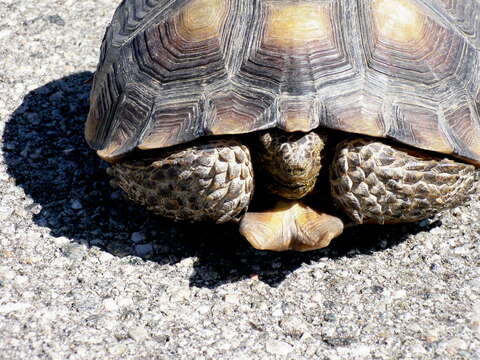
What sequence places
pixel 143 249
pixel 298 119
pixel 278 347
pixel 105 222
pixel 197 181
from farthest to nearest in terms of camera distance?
pixel 105 222 → pixel 143 249 → pixel 197 181 → pixel 298 119 → pixel 278 347

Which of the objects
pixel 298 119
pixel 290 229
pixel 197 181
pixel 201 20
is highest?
pixel 201 20

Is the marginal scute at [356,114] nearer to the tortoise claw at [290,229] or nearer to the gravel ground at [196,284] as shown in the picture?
the tortoise claw at [290,229]

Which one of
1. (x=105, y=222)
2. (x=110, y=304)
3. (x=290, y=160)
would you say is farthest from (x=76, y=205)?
(x=290, y=160)

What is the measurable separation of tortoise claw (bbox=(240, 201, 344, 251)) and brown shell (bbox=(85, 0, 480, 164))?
42 centimetres

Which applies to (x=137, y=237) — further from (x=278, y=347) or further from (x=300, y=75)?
(x=300, y=75)

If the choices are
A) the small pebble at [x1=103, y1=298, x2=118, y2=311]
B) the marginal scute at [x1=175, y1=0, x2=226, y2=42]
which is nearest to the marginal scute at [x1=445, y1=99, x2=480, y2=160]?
the marginal scute at [x1=175, y1=0, x2=226, y2=42]

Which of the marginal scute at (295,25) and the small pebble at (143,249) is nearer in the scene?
the marginal scute at (295,25)

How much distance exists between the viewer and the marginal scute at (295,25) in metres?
3.26

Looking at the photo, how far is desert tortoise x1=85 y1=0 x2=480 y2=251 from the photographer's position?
126 inches

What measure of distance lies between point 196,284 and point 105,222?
0.64 m

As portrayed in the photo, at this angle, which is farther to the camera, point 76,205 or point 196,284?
point 76,205

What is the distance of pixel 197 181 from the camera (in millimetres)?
3252

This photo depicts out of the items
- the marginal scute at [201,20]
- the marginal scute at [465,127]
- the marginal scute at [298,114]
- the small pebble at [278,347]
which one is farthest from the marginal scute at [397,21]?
the small pebble at [278,347]

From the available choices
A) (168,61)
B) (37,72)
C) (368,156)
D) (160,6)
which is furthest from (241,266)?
(37,72)
